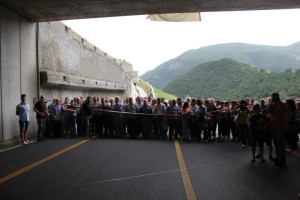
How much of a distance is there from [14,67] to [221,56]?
12288 cm

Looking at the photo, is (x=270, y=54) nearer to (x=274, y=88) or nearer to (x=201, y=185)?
(x=274, y=88)

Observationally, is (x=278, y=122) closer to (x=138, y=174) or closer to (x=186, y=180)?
Result: (x=186, y=180)

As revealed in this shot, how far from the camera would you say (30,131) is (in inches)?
589

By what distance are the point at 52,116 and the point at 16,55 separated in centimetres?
320

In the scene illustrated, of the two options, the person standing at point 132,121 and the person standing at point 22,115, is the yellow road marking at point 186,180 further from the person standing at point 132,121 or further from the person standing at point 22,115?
the person standing at point 22,115

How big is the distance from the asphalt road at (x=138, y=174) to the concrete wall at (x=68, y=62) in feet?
21.8

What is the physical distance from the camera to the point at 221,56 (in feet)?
429

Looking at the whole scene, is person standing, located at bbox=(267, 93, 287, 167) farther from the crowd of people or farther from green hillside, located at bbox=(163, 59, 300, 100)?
green hillside, located at bbox=(163, 59, 300, 100)

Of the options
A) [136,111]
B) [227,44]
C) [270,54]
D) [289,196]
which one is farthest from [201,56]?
[289,196]

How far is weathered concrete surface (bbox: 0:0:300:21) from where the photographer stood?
478 inches

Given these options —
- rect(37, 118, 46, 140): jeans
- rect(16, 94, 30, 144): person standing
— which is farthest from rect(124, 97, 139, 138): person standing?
rect(16, 94, 30, 144): person standing

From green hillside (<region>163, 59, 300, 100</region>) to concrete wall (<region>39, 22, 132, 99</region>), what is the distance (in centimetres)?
1907

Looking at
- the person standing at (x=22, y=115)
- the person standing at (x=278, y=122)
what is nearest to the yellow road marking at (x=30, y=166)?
the person standing at (x=22, y=115)

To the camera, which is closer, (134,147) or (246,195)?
(246,195)
